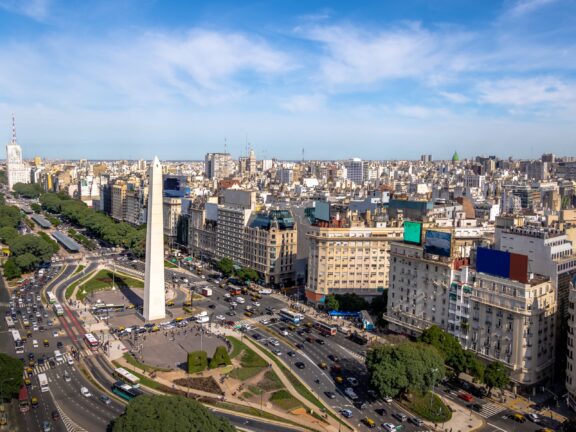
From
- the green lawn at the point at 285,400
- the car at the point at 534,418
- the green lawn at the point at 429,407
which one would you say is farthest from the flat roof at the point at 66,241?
the car at the point at 534,418

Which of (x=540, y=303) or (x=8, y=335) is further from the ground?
(x=540, y=303)

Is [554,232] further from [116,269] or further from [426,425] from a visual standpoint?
[116,269]

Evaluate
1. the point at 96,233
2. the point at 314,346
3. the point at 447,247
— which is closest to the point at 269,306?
the point at 314,346

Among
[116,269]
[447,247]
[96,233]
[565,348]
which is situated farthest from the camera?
[96,233]

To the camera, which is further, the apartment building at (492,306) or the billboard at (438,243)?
the billboard at (438,243)

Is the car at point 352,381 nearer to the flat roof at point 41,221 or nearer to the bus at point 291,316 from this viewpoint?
the bus at point 291,316

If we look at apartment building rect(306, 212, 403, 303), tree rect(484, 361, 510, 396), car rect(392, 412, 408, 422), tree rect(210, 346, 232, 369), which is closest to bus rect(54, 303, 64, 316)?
tree rect(210, 346, 232, 369)
